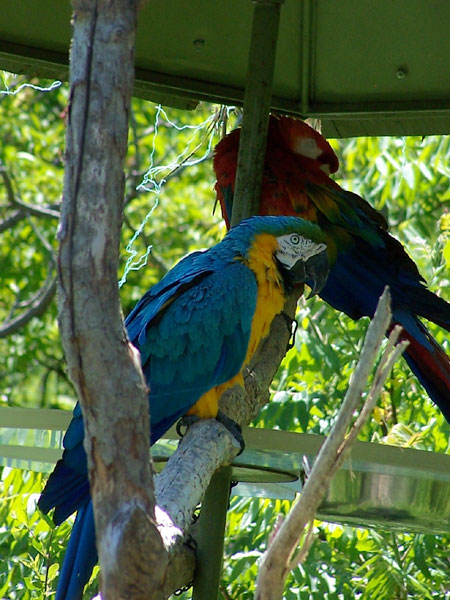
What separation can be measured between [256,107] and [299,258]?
1.39 ft

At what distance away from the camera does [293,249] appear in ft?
6.64

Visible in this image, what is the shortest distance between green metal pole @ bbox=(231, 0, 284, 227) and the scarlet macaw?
212mm

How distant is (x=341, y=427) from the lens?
2.63 ft

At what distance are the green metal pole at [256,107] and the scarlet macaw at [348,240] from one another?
21 centimetres

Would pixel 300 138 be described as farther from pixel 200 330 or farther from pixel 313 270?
pixel 200 330

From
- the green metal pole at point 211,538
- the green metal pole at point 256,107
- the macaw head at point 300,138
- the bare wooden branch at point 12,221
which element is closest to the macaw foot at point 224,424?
the green metal pole at point 211,538

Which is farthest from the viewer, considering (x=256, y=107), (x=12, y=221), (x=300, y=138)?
(x=12, y=221)

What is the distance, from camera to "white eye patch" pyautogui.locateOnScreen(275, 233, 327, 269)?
79.4 inches

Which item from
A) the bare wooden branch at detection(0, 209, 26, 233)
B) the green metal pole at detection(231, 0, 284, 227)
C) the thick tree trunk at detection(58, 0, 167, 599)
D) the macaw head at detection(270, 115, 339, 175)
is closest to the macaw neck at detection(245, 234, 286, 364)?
the green metal pole at detection(231, 0, 284, 227)

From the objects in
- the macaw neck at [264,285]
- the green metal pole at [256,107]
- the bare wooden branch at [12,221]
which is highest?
the bare wooden branch at [12,221]

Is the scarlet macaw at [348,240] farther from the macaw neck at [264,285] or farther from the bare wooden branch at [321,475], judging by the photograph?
the bare wooden branch at [321,475]

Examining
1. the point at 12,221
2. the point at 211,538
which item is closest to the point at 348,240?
the point at 211,538

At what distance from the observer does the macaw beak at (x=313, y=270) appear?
2.03m

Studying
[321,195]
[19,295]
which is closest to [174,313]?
[321,195]
